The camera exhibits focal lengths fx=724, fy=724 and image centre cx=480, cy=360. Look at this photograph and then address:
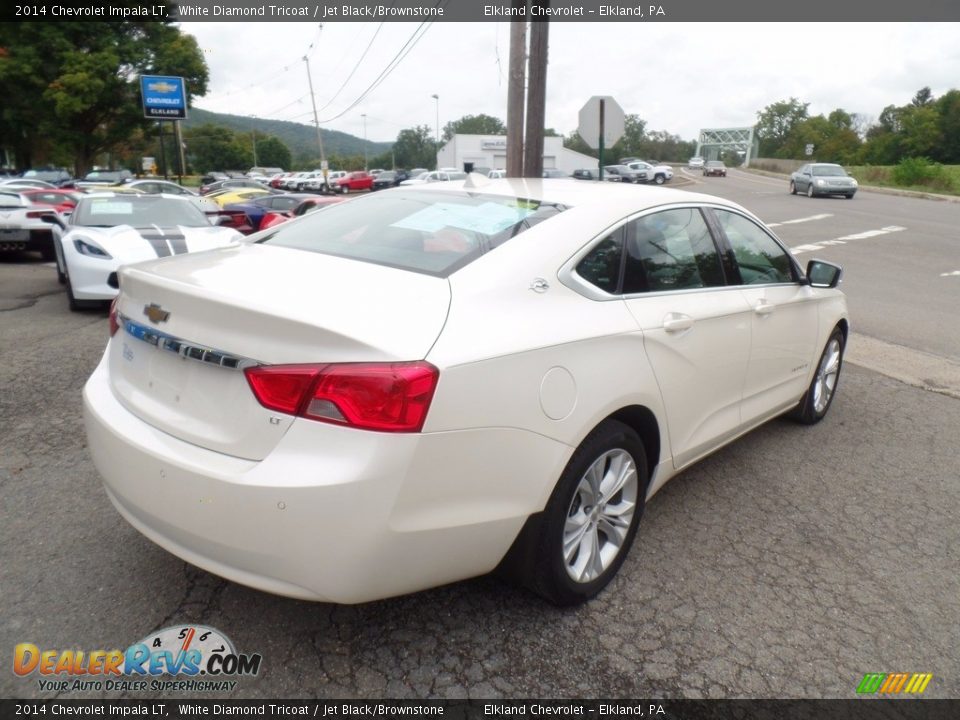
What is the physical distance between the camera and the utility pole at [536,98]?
10.2m

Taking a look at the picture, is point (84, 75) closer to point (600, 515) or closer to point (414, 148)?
point (600, 515)

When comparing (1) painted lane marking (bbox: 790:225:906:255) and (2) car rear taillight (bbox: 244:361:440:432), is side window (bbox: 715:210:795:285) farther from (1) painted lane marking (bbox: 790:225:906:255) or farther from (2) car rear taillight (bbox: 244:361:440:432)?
(1) painted lane marking (bbox: 790:225:906:255)

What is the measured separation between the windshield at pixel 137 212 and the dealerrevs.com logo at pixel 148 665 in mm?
6919

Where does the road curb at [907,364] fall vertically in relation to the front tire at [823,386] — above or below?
below

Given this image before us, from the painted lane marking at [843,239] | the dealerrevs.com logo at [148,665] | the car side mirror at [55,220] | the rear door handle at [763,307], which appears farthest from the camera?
the painted lane marking at [843,239]

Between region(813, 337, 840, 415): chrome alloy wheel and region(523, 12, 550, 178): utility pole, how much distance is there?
6.25 m

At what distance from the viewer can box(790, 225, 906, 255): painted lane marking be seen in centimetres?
1561

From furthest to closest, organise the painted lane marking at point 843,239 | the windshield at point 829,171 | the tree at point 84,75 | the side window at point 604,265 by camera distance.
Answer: the tree at point 84,75
the windshield at point 829,171
the painted lane marking at point 843,239
the side window at point 604,265

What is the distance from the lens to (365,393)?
2.05 metres

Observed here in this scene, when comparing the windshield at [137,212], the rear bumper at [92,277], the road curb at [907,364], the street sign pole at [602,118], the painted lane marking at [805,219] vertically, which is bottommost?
the painted lane marking at [805,219]

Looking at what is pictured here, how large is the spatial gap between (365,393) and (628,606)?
1.48 meters

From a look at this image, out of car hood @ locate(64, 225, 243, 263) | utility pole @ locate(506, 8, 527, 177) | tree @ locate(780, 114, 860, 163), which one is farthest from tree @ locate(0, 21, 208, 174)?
tree @ locate(780, 114, 860, 163)

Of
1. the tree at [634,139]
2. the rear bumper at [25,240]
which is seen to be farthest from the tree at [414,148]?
the rear bumper at [25,240]

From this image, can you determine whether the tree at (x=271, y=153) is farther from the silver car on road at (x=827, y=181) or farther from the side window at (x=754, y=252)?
the side window at (x=754, y=252)
